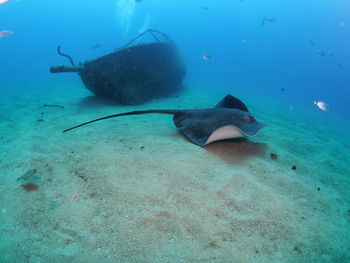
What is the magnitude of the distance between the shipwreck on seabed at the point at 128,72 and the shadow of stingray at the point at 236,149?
5.05 m

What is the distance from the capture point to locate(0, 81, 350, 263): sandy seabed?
4.89 feet

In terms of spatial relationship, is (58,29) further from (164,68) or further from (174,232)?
(174,232)

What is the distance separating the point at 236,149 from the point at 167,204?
1910 mm

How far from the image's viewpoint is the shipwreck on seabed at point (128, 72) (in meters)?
6.79

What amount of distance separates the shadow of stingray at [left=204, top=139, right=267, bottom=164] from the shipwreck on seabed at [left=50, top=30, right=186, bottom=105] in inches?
199

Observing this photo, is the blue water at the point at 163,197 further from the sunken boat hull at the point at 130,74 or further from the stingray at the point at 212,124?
the sunken boat hull at the point at 130,74

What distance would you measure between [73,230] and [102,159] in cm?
121

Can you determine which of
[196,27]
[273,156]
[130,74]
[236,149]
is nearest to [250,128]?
[236,149]

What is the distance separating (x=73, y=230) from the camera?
1607 millimetres

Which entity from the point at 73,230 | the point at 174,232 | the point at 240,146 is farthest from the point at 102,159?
the point at 240,146

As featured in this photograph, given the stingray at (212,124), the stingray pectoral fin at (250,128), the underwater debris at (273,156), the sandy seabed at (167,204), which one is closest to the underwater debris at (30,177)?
the sandy seabed at (167,204)

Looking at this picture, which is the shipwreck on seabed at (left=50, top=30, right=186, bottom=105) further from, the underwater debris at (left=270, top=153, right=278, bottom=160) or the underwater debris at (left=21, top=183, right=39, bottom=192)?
the underwater debris at (left=270, top=153, right=278, bottom=160)

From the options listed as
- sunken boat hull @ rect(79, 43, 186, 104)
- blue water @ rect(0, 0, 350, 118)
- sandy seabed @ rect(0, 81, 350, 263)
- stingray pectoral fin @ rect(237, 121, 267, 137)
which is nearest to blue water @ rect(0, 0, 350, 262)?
sandy seabed @ rect(0, 81, 350, 263)

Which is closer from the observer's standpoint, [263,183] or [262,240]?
[262,240]
